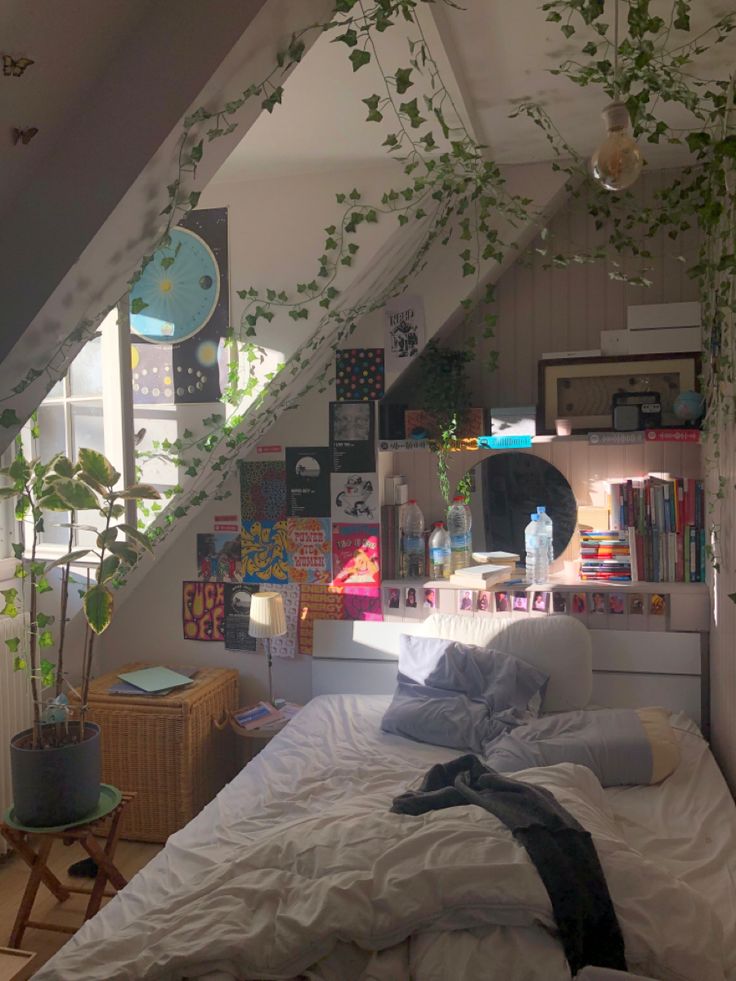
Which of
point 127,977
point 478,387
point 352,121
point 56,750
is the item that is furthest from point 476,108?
point 127,977

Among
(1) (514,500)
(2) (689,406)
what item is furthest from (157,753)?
(2) (689,406)

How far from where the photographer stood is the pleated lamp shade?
3.62 meters

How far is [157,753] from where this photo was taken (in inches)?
138

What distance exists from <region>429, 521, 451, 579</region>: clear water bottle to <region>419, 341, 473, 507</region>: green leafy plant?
0.36 metres

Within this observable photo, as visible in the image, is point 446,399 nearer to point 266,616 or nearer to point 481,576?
point 481,576

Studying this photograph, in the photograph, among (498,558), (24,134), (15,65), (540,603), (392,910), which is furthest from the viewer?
(498,558)

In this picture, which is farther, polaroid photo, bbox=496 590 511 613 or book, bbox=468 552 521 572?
book, bbox=468 552 521 572

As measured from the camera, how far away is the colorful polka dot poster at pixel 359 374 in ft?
12.2

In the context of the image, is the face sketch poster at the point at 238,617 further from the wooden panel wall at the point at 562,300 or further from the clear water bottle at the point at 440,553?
the wooden panel wall at the point at 562,300

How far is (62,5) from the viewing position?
1192 mm

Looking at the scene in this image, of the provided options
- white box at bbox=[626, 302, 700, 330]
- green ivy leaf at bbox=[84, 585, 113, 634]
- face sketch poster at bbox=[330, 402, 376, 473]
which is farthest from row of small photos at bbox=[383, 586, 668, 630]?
green ivy leaf at bbox=[84, 585, 113, 634]

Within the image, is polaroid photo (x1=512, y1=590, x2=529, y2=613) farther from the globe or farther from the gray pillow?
the globe

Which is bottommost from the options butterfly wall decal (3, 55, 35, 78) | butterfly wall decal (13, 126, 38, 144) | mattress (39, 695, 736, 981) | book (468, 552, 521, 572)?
mattress (39, 695, 736, 981)

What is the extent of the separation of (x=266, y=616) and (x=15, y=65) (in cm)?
266
